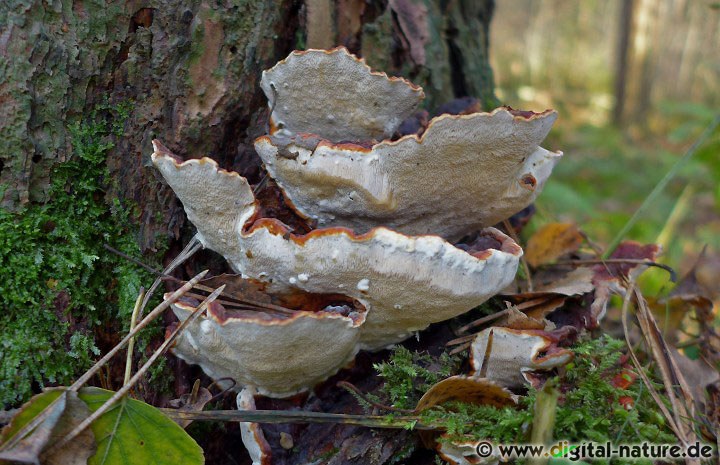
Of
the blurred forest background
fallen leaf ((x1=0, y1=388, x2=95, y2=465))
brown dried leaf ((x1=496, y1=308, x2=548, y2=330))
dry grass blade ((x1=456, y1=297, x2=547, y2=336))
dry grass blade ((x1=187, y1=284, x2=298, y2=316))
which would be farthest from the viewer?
the blurred forest background

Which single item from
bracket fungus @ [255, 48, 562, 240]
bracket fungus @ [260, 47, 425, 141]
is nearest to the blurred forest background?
bracket fungus @ [255, 48, 562, 240]

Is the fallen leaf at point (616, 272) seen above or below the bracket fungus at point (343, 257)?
below

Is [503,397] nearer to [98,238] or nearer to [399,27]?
Result: [98,238]

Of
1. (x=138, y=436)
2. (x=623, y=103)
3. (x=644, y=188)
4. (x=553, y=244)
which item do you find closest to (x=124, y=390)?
(x=138, y=436)

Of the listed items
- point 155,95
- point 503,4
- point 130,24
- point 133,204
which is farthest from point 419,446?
point 503,4

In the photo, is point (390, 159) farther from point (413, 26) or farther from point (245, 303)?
point (413, 26)

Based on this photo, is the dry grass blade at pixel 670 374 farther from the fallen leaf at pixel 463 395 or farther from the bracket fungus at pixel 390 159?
the bracket fungus at pixel 390 159

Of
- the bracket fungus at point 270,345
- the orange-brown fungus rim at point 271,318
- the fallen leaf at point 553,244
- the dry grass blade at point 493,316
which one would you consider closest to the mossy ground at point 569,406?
the dry grass blade at point 493,316

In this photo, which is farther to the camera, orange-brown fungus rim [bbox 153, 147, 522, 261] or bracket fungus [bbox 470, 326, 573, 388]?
bracket fungus [bbox 470, 326, 573, 388]

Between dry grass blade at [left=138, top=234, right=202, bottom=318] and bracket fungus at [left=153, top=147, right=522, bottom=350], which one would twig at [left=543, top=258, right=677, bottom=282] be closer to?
bracket fungus at [left=153, top=147, right=522, bottom=350]
